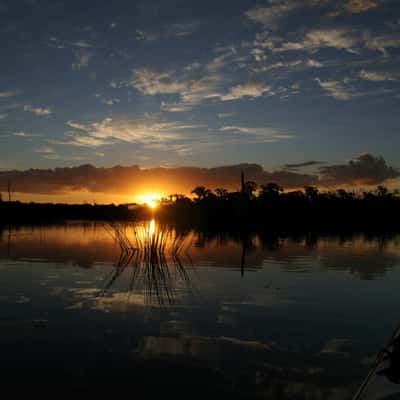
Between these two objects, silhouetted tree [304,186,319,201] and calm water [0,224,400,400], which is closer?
calm water [0,224,400,400]

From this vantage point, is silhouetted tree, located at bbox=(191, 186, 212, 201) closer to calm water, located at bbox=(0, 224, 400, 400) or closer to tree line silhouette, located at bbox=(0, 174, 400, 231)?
tree line silhouette, located at bbox=(0, 174, 400, 231)

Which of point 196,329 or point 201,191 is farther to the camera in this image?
point 201,191

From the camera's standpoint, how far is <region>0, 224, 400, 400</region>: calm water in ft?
17.4

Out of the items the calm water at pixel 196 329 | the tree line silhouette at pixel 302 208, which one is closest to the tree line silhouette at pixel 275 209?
the tree line silhouette at pixel 302 208

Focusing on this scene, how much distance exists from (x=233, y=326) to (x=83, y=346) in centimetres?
259

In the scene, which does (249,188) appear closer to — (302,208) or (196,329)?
(302,208)

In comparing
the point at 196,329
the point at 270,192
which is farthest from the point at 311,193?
the point at 196,329

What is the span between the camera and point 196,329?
292 inches

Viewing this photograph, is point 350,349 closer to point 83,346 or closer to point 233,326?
point 233,326

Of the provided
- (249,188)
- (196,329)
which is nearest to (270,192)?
(249,188)

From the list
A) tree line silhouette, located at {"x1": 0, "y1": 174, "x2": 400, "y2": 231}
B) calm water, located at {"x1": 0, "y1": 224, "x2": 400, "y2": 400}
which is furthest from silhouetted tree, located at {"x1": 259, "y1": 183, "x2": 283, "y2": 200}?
calm water, located at {"x1": 0, "y1": 224, "x2": 400, "y2": 400}

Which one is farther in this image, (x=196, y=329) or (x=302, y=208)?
(x=302, y=208)

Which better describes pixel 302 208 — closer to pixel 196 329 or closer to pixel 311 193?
pixel 311 193

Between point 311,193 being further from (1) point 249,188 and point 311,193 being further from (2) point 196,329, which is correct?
(2) point 196,329
